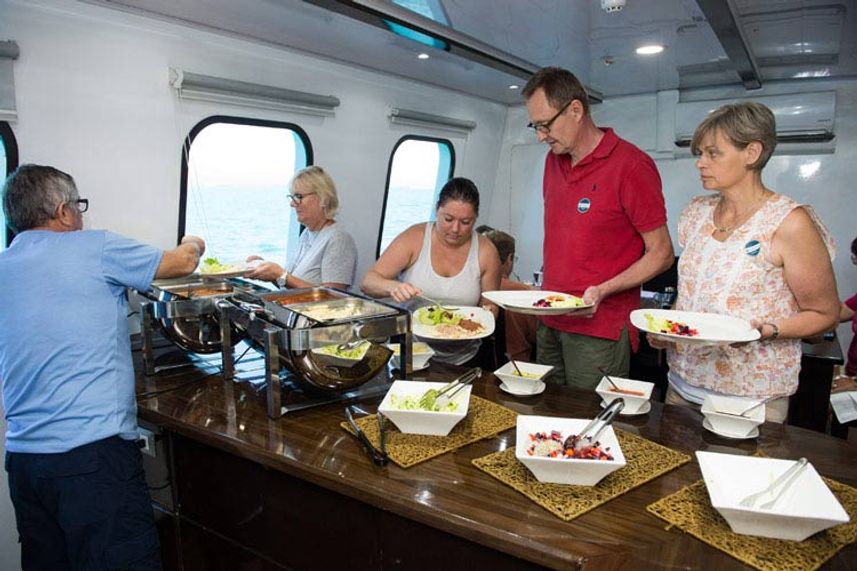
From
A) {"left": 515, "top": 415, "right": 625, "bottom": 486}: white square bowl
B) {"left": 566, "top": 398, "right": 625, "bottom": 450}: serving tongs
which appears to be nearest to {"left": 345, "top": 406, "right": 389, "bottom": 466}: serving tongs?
{"left": 515, "top": 415, "right": 625, "bottom": 486}: white square bowl

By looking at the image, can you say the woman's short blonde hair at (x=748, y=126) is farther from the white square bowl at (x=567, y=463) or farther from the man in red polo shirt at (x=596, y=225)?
the white square bowl at (x=567, y=463)

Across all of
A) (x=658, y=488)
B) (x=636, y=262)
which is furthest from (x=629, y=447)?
(x=636, y=262)

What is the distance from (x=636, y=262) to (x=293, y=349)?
144 centimetres

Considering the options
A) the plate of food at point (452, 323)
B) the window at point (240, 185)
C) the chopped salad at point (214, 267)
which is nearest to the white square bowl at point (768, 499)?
the plate of food at point (452, 323)

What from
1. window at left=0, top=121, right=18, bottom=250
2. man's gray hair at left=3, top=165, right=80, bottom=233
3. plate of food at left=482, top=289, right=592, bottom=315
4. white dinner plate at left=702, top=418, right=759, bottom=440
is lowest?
white dinner plate at left=702, top=418, right=759, bottom=440

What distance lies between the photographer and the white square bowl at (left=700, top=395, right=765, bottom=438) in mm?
1812

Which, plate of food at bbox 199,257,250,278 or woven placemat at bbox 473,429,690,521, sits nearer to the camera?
woven placemat at bbox 473,429,690,521

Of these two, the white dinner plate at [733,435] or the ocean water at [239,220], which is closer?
the white dinner plate at [733,435]

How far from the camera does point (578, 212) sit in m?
2.60

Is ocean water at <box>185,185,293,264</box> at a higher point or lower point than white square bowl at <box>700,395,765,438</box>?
higher

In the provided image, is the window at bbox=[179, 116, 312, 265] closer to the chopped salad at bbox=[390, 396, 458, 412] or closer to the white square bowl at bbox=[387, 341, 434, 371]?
the white square bowl at bbox=[387, 341, 434, 371]

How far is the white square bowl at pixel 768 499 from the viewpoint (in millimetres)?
1300

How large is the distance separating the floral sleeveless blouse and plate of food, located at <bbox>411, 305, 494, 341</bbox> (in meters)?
0.80

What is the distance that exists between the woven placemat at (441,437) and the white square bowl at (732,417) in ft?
1.99
